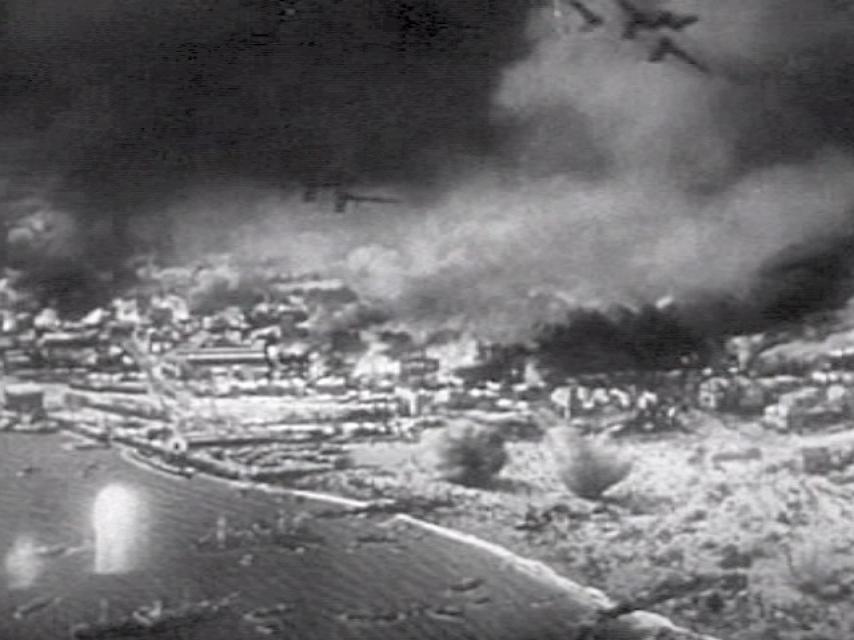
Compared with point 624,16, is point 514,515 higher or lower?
lower

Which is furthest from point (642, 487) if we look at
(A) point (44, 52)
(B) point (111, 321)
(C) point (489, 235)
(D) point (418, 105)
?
(A) point (44, 52)

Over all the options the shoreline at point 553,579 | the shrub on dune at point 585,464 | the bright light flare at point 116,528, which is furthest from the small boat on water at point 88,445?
the shrub on dune at point 585,464

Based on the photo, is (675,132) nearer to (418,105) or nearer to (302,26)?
(418,105)

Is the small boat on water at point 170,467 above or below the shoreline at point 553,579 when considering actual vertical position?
above

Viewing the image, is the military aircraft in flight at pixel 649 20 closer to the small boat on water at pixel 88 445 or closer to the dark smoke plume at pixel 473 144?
the dark smoke plume at pixel 473 144

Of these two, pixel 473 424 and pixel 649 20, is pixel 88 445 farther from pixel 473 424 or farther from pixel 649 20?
pixel 649 20

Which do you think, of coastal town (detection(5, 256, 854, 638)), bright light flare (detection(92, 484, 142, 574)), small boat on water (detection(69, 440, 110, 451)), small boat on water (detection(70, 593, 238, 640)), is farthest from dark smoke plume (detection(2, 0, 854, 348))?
small boat on water (detection(70, 593, 238, 640))

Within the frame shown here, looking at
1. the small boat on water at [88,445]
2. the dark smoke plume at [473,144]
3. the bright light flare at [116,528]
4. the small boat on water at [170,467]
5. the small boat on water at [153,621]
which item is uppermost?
the dark smoke plume at [473,144]
